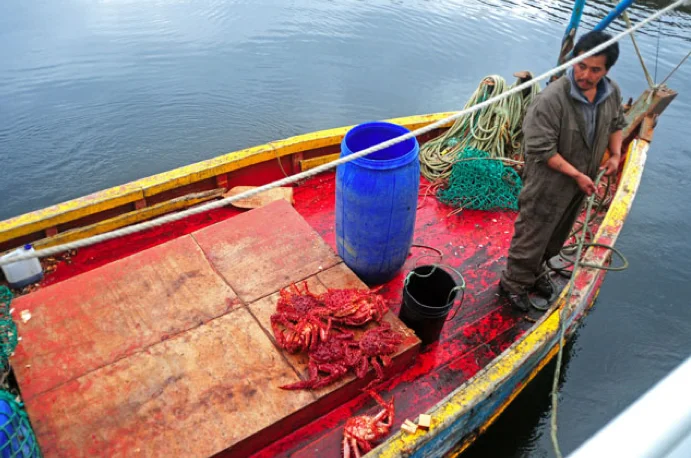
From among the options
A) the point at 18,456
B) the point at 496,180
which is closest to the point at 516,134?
the point at 496,180

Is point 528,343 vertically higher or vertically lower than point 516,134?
lower

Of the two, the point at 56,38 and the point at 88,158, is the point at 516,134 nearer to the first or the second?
the point at 88,158

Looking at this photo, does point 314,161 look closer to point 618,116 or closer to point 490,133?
point 490,133

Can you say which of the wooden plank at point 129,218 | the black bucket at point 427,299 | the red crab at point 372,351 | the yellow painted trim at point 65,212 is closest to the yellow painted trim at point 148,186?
the yellow painted trim at point 65,212

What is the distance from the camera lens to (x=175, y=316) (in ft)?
10.9

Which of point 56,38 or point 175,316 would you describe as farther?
point 56,38

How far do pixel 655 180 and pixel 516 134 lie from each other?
5087mm

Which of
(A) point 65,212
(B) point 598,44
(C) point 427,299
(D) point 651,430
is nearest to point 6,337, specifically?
(A) point 65,212

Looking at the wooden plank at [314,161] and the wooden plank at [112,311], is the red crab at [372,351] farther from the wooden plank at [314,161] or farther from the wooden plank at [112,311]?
the wooden plank at [314,161]

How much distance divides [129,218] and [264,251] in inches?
64.5

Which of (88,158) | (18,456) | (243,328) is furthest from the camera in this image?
(88,158)

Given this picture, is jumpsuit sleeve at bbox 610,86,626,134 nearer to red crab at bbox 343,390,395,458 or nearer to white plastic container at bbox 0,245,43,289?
red crab at bbox 343,390,395,458

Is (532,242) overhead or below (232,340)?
overhead

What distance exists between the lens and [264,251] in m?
3.88
